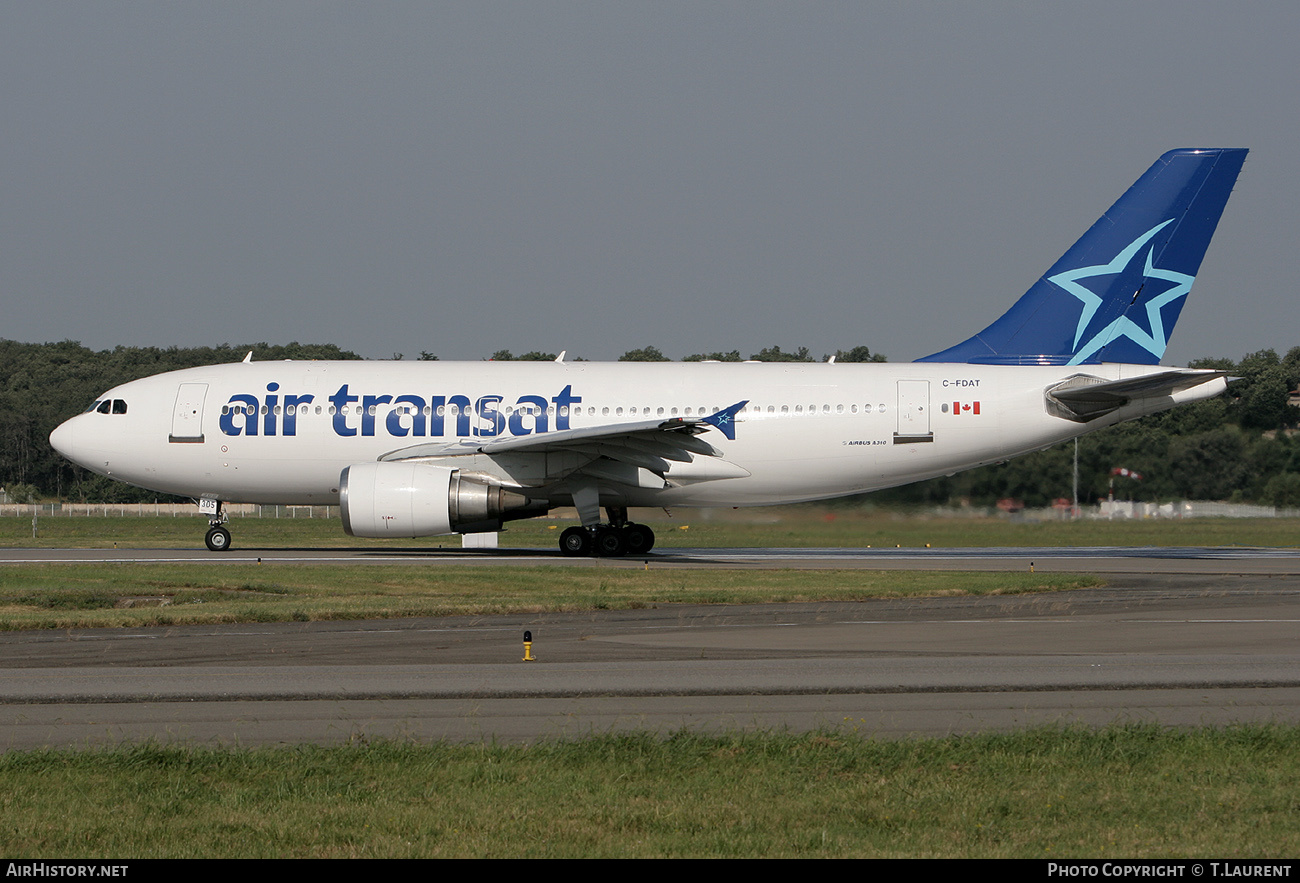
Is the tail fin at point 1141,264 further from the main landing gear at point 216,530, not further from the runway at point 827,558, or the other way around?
the main landing gear at point 216,530

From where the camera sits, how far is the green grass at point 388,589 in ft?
58.6

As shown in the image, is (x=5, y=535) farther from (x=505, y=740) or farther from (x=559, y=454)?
(x=505, y=740)

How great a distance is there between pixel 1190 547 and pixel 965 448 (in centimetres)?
923

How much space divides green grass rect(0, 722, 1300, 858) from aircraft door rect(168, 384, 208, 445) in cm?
2148

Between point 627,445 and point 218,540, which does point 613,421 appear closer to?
point 627,445

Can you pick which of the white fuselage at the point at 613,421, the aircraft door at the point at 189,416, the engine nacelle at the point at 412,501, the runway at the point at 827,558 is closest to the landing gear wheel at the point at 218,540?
the runway at the point at 827,558

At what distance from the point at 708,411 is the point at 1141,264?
10.5 meters

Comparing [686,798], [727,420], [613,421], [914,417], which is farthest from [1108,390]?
[686,798]

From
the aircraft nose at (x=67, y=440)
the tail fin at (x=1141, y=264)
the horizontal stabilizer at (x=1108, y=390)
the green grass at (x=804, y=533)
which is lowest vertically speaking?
the green grass at (x=804, y=533)

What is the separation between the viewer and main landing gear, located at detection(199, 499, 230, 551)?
29.7 metres

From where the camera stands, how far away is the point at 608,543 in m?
29.0

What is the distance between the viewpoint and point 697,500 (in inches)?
1154

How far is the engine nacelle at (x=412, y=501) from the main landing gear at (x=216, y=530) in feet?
14.6

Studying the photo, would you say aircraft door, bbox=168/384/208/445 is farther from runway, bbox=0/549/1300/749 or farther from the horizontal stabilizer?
the horizontal stabilizer
